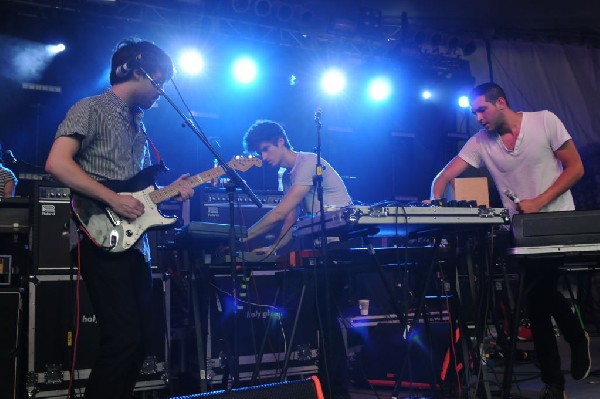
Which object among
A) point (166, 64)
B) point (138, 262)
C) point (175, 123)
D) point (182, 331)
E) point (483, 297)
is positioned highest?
point (175, 123)

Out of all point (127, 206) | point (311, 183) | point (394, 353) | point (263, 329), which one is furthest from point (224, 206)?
point (127, 206)

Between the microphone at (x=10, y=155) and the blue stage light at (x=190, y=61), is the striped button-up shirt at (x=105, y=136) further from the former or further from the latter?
the blue stage light at (x=190, y=61)

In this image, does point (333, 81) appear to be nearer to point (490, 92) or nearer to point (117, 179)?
point (490, 92)

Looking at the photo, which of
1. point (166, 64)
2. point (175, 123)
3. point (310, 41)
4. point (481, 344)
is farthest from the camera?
point (310, 41)

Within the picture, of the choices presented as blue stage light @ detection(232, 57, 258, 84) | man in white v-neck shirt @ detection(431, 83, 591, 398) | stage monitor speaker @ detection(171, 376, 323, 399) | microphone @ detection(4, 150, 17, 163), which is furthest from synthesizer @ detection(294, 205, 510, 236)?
blue stage light @ detection(232, 57, 258, 84)

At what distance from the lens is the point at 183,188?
3.22 m

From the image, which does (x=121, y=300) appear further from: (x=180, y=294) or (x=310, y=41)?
(x=310, y=41)

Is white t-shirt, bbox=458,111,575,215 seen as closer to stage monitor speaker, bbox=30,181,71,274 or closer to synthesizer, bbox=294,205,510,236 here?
synthesizer, bbox=294,205,510,236

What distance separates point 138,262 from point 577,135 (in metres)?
8.12

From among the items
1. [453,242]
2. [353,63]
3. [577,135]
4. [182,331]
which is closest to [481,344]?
[453,242]

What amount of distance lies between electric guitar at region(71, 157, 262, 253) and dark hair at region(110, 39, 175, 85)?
48cm

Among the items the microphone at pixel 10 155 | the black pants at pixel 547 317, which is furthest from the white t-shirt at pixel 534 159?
the microphone at pixel 10 155

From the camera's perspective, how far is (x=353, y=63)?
8.67m

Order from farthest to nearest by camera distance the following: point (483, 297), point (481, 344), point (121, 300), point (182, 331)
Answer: point (182, 331) → point (483, 297) → point (481, 344) → point (121, 300)
